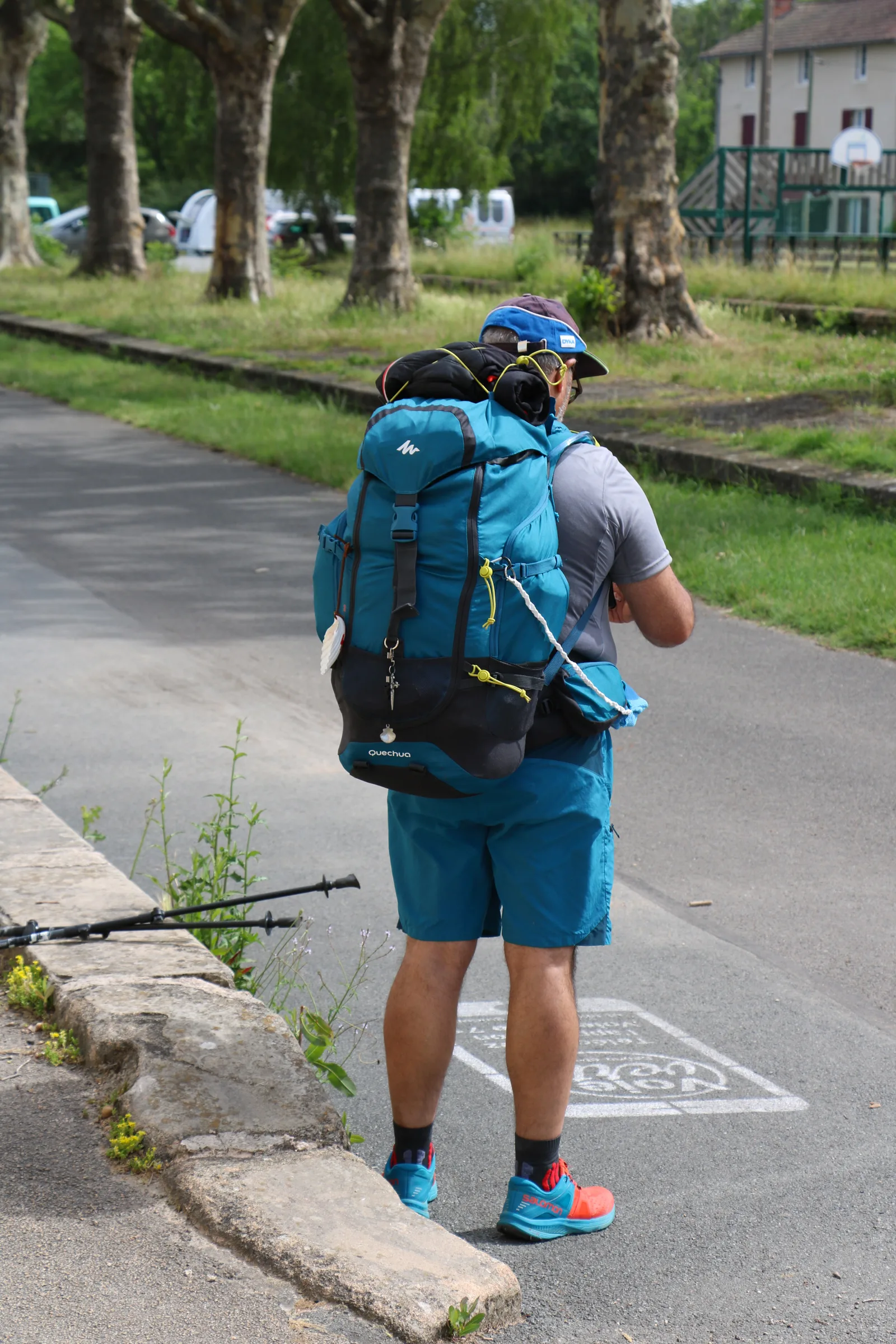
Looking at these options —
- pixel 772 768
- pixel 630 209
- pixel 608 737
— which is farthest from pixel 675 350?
pixel 608 737

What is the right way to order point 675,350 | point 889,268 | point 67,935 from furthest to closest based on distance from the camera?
point 889,268, point 675,350, point 67,935

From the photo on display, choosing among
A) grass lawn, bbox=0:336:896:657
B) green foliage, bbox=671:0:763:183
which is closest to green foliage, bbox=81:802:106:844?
grass lawn, bbox=0:336:896:657

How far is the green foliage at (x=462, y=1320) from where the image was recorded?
2.66 metres

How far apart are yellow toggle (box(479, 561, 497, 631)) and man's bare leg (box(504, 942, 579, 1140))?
0.69m

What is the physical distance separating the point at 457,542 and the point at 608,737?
0.63 m

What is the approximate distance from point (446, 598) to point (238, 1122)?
44.9 inches

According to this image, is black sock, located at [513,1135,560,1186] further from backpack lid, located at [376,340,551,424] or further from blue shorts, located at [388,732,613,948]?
backpack lid, located at [376,340,551,424]

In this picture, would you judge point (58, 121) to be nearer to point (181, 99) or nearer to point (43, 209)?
point (43, 209)

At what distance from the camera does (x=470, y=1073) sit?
4043mm

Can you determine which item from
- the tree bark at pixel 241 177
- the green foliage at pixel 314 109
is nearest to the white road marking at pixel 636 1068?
the tree bark at pixel 241 177

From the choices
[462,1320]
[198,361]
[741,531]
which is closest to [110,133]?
[198,361]

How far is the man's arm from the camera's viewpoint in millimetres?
3277

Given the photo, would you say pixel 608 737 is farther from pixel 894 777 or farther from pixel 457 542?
pixel 894 777

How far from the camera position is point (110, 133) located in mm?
30391
